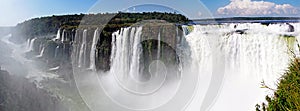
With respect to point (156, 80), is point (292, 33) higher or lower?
higher

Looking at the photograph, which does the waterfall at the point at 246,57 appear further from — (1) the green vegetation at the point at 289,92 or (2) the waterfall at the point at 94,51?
(2) the waterfall at the point at 94,51

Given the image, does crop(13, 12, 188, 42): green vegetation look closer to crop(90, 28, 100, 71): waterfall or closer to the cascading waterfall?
crop(90, 28, 100, 71): waterfall

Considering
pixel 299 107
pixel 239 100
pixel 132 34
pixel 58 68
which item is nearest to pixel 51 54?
pixel 58 68

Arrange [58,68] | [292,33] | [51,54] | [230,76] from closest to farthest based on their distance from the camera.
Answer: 1. [292,33]
2. [230,76]
3. [58,68]
4. [51,54]

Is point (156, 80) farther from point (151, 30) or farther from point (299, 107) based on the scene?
point (299, 107)

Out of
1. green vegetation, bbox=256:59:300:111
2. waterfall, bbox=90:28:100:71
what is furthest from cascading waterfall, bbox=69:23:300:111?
green vegetation, bbox=256:59:300:111

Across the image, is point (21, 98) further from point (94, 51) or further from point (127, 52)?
point (94, 51)

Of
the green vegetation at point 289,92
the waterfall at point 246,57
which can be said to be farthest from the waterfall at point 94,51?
the green vegetation at point 289,92
